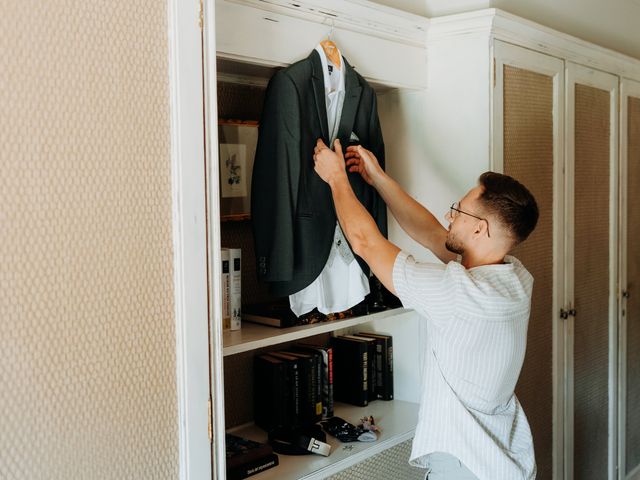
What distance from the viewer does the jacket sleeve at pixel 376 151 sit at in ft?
7.30

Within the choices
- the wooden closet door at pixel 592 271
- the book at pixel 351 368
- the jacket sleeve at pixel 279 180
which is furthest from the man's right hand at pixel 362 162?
the wooden closet door at pixel 592 271

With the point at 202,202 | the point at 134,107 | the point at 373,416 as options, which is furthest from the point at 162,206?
the point at 373,416

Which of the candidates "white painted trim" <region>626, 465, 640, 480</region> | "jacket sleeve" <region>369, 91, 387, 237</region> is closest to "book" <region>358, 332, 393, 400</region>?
"jacket sleeve" <region>369, 91, 387, 237</region>

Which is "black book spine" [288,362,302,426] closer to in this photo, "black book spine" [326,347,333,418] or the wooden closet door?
"black book spine" [326,347,333,418]

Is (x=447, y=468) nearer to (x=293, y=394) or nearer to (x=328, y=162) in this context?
(x=293, y=394)

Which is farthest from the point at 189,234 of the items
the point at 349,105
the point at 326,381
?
the point at 326,381

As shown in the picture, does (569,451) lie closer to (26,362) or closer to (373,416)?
(373,416)

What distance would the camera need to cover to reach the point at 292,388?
2.26m

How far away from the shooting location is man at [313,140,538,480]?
1.74m

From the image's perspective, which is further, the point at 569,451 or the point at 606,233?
the point at 606,233

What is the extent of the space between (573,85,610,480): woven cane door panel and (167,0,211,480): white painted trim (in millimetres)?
2004

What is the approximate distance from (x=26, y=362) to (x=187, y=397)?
371 mm

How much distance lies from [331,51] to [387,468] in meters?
1.34

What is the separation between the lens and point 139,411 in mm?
1416
